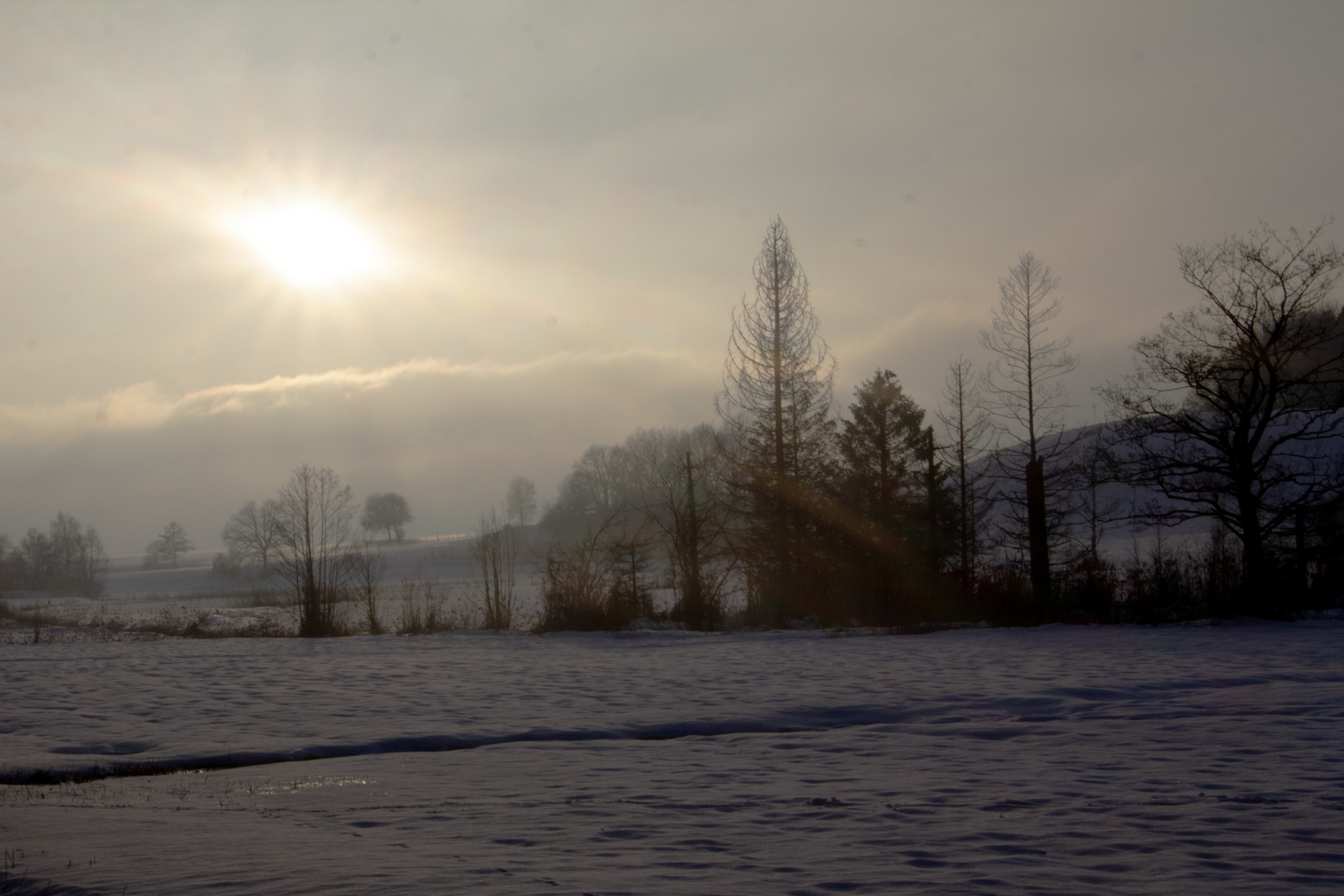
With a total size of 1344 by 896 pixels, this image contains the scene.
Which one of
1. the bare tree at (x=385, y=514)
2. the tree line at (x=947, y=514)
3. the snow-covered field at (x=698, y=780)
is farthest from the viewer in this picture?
the bare tree at (x=385, y=514)

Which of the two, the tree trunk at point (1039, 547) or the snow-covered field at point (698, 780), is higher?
the tree trunk at point (1039, 547)

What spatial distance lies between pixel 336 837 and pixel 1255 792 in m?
5.52

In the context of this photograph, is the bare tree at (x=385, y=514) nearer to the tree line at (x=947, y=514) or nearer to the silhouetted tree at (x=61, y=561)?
the silhouetted tree at (x=61, y=561)

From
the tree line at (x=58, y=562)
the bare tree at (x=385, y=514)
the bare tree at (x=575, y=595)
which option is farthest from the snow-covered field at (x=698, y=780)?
the bare tree at (x=385, y=514)

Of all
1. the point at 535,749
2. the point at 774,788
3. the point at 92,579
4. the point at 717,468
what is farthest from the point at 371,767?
the point at 92,579

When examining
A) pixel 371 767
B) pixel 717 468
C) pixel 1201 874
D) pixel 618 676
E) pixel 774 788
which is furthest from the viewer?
pixel 717 468

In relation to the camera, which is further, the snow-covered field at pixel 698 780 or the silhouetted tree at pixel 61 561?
the silhouetted tree at pixel 61 561

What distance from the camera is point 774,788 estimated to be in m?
5.59

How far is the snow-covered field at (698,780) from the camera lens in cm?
385

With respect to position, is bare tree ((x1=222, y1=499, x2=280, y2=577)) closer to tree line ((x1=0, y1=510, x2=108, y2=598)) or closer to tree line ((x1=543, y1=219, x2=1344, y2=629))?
tree line ((x1=0, y1=510, x2=108, y2=598))

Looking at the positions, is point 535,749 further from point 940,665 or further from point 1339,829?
point 940,665

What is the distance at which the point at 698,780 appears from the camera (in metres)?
5.91

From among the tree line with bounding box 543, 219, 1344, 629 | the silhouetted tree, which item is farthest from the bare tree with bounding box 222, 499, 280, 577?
the tree line with bounding box 543, 219, 1344, 629

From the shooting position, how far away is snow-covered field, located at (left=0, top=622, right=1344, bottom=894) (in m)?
3.85
